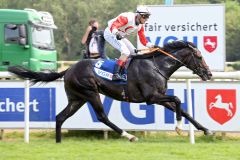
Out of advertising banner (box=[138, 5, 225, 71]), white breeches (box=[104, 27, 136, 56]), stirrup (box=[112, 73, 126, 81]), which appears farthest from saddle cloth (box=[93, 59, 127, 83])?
advertising banner (box=[138, 5, 225, 71])

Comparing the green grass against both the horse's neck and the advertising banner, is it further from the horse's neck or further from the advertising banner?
the advertising banner

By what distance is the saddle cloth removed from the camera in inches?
360

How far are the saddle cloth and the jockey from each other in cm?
6

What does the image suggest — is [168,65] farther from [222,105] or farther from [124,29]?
[222,105]

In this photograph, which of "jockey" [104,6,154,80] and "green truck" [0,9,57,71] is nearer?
"jockey" [104,6,154,80]

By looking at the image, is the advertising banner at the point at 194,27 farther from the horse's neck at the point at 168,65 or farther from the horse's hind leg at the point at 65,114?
the horse's hind leg at the point at 65,114

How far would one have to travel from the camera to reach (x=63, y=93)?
1026cm

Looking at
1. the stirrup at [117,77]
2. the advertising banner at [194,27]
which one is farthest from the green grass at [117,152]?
the advertising banner at [194,27]

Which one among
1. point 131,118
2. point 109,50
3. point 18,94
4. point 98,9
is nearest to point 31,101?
point 18,94

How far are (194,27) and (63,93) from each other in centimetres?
241

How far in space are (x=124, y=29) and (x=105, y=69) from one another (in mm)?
620

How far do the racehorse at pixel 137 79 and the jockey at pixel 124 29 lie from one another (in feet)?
A: 0.44

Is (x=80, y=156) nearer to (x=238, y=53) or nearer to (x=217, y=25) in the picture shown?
(x=217, y=25)

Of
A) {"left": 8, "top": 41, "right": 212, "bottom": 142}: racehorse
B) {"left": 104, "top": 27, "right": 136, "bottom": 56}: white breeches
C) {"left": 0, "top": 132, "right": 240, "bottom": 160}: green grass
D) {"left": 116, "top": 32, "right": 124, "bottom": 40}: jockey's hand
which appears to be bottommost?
{"left": 0, "top": 132, "right": 240, "bottom": 160}: green grass
